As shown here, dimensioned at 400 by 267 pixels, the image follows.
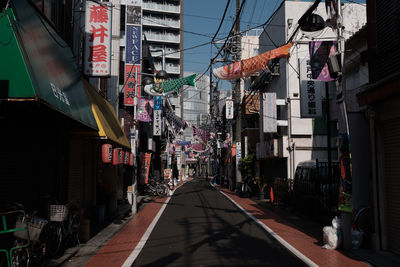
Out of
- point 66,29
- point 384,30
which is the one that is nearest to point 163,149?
point 66,29

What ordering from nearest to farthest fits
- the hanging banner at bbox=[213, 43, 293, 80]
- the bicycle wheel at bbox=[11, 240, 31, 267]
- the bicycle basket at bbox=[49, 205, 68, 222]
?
1. the bicycle wheel at bbox=[11, 240, 31, 267]
2. the bicycle basket at bbox=[49, 205, 68, 222]
3. the hanging banner at bbox=[213, 43, 293, 80]

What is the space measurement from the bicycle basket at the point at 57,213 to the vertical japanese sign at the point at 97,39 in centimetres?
546

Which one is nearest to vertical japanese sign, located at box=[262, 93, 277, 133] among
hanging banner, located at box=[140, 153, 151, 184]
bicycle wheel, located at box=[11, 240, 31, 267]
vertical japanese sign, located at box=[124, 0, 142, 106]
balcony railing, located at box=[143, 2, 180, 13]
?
vertical japanese sign, located at box=[124, 0, 142, 106]

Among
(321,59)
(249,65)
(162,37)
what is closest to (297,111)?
(249,65)

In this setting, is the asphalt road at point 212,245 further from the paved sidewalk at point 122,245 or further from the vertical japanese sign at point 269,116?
the vertical japanese sign at point 269,116

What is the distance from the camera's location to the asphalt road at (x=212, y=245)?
821 cm

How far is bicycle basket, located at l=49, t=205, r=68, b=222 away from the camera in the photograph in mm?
8195

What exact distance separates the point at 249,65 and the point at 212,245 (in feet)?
29.5

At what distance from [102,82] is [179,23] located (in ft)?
217

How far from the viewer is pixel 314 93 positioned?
19.9m

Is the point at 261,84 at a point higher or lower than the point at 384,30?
higher

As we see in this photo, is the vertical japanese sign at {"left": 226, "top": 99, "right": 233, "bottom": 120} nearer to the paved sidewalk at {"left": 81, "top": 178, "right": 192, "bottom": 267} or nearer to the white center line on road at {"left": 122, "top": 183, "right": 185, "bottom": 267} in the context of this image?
the paved sidewalk at {"left": 81, "top": 178, "right": 192, "bottom": 267}

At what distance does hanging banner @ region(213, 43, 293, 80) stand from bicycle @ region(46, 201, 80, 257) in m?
9.77

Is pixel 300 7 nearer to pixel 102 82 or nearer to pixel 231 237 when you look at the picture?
pixel 102 82
